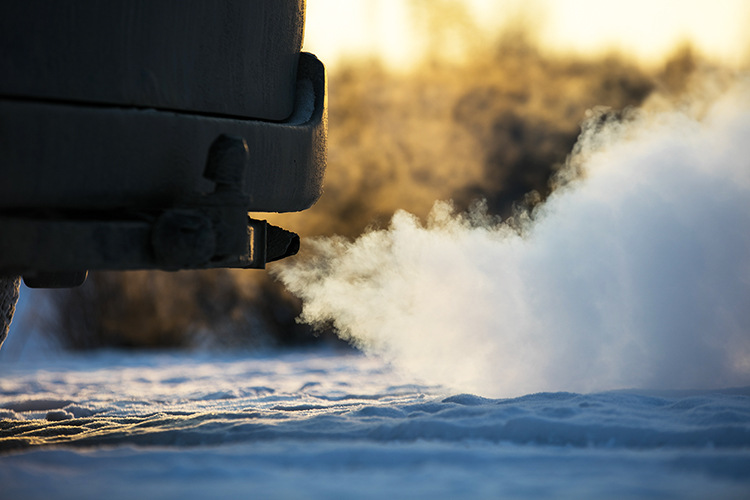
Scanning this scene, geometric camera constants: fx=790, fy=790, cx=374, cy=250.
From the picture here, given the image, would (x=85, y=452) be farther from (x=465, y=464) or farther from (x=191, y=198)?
(x=465, y=464)

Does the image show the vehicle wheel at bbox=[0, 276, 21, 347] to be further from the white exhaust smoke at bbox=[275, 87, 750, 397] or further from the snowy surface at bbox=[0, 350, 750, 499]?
the white exhaust smoke at bbox=[275, 87, 750, 397]

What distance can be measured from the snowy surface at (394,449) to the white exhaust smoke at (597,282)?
0.48m

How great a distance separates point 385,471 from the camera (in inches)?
101

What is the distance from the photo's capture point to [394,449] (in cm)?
279

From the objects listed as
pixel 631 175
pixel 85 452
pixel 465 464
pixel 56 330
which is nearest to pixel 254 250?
pixel 85 452

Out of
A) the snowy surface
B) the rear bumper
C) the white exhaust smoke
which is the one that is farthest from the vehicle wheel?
the white exhaust smoke

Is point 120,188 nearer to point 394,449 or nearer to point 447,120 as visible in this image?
point 394,449

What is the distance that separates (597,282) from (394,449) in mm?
2326

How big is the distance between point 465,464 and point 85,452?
1.36 meters

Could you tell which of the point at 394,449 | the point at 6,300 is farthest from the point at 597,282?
the point at 6,300

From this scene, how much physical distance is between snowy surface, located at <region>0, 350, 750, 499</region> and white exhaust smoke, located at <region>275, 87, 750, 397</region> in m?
0.48

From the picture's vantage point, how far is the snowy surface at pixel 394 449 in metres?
2.38

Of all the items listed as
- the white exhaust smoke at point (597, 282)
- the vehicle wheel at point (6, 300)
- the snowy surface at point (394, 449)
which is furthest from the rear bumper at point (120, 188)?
the white exhaust smoke at point (597, 282)

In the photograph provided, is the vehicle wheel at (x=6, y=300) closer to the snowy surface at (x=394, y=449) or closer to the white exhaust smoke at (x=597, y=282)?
the snowy surface at (x=394, y=449)
